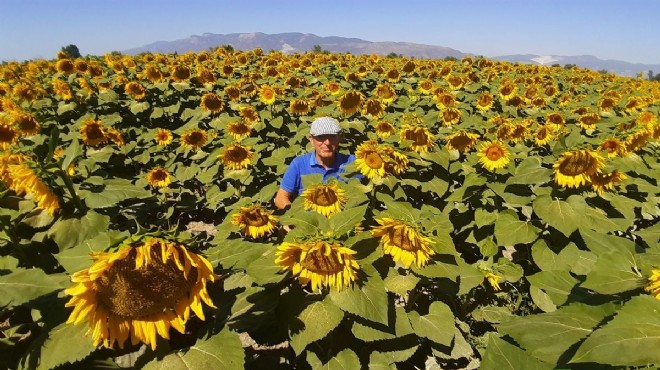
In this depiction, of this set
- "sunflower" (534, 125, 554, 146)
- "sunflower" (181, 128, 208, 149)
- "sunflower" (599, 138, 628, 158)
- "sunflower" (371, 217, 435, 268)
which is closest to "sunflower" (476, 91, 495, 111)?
"sunflower" (534, 125, 554, 146)

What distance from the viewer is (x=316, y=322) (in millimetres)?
2047

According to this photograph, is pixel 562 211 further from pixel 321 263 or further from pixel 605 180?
pixel 321 263

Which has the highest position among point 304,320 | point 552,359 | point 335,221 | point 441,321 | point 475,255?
point 335,221

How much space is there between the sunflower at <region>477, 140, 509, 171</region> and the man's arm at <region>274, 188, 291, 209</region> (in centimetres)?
238

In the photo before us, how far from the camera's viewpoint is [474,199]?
4.48 m

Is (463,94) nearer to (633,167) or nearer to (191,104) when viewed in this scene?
(633,167)

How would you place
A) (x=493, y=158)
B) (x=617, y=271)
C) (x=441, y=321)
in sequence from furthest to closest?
(x=493, y=158) < (x=441, y=321) < (x=617, y=271)

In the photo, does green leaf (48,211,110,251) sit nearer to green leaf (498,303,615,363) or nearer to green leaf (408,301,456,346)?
green leaf (408,301,456,346)

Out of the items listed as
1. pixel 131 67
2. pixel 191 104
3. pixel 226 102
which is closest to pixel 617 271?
pixel 226 102

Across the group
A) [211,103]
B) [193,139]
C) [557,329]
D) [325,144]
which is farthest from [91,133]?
[557,329]

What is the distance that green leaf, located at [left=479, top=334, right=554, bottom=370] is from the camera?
155cm

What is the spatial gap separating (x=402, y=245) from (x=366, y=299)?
455 mm

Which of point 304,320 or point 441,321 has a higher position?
point 304,320

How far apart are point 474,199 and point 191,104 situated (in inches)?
322
